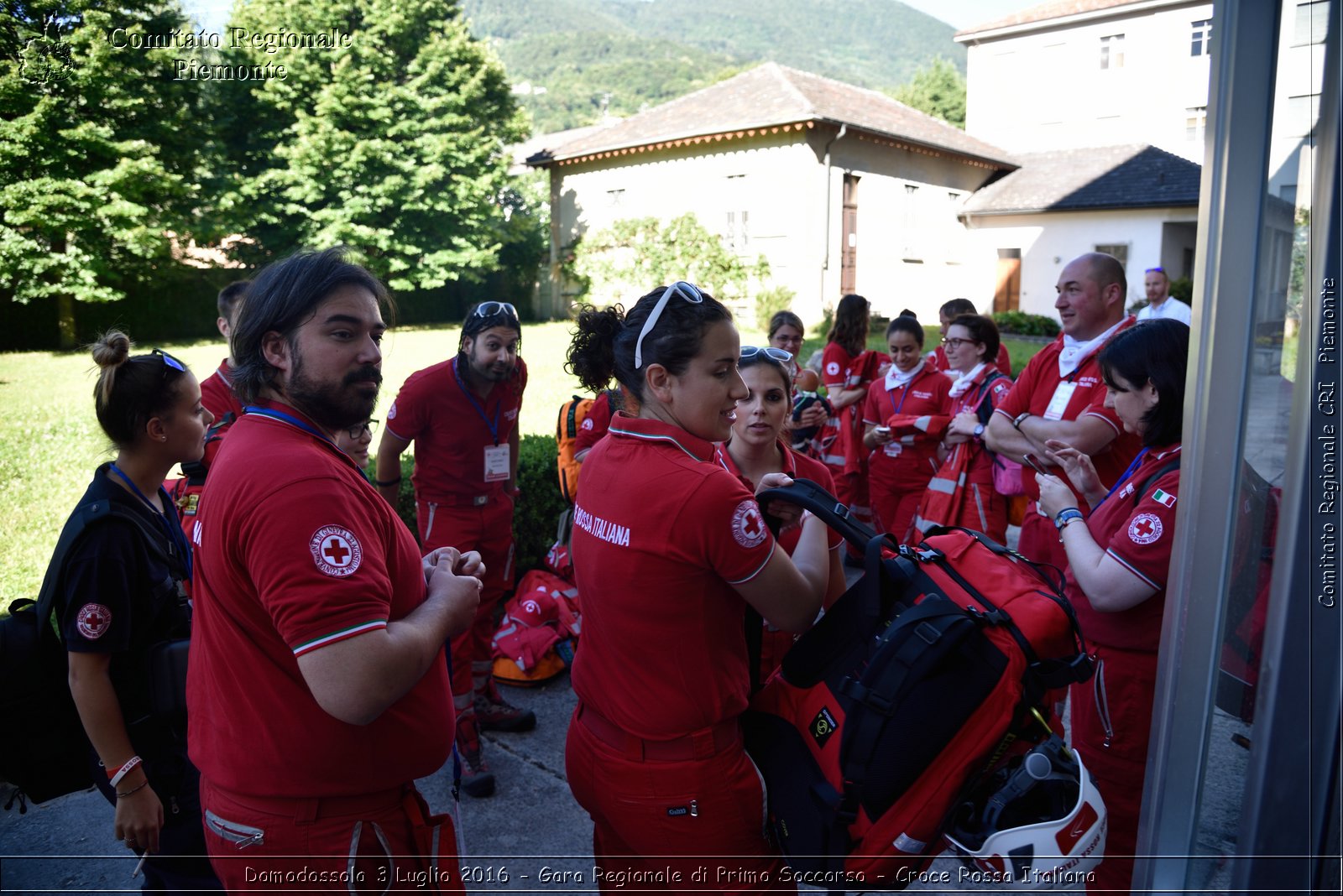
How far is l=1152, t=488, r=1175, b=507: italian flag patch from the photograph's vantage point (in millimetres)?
2383

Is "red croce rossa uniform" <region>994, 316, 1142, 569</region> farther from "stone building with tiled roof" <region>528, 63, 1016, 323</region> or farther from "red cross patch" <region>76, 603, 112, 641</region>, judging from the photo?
"stone building with tiled roof" <region>528, 63, 1016, 323</region>

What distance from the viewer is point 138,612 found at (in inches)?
95.3

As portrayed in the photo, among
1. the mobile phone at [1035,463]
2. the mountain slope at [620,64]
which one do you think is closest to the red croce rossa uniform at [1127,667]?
the mobile phone at [1035,463]

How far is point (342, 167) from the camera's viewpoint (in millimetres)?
28562

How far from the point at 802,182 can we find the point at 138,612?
974 inches

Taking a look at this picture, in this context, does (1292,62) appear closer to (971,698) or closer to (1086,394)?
(971,698)

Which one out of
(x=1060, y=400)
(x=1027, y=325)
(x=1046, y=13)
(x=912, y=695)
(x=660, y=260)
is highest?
(x=1046, y=13)

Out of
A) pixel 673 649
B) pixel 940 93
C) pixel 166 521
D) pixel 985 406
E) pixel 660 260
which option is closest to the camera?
pixel 673 649

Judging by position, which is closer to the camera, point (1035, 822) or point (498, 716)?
point (1035, 822)

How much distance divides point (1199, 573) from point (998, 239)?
30922 mm

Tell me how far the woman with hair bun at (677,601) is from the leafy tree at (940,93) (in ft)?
227

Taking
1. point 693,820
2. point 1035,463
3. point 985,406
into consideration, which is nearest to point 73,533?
point 693,820

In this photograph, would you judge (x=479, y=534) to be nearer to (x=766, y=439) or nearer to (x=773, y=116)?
(x=766, y=439)

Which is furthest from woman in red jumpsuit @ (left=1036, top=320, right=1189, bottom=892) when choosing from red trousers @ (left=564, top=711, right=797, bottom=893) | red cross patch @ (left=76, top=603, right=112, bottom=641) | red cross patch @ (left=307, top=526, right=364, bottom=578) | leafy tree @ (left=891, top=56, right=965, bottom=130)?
leafy tree @ (left=891, top=56, right=965, bottom=130)
